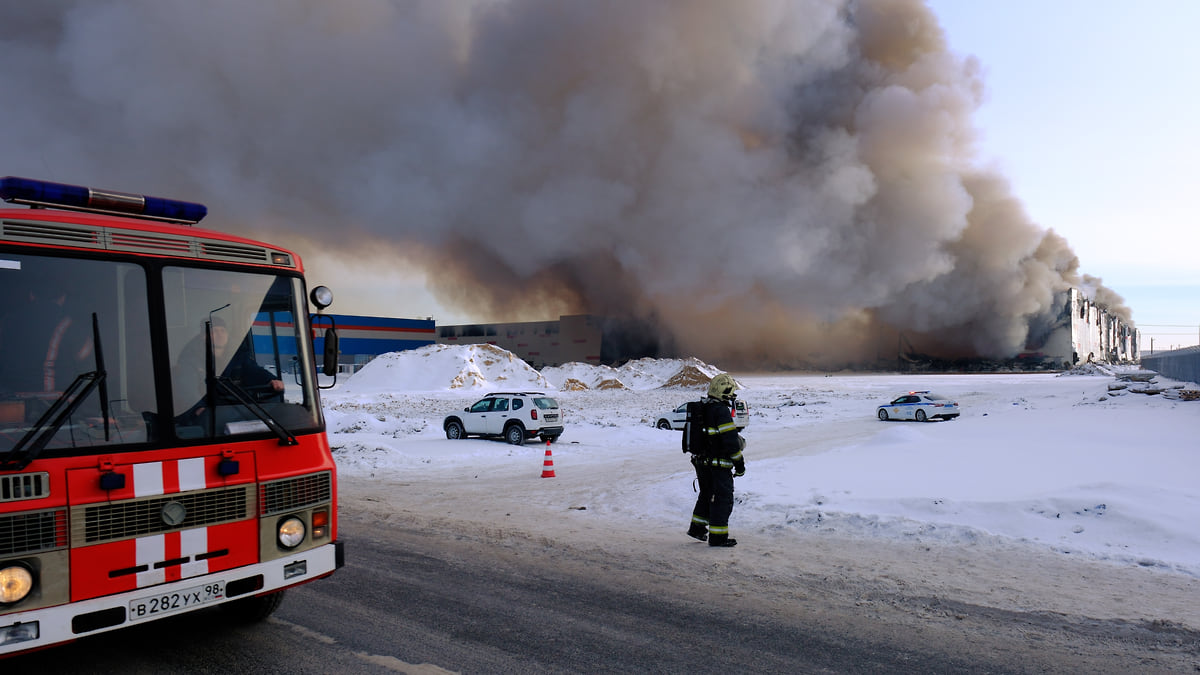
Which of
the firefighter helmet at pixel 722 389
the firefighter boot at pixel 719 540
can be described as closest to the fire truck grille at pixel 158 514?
the firefighter helmet at pixel 722 389

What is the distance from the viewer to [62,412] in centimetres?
361

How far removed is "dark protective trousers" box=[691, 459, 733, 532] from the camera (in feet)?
24.3

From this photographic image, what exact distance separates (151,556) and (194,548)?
21cm

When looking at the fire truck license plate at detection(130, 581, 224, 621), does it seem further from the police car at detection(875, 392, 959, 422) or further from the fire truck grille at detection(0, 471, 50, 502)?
the police car at detection(875, 392, 959, 422)

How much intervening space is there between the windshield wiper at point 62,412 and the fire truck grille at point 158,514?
14.4 inches

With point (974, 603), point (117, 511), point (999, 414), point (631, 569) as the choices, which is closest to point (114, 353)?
point (117, 511)

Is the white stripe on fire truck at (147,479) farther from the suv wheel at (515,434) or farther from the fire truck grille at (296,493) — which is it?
the suv wheel at (515,434)

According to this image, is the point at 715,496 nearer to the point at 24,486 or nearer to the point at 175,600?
the point at 175,600

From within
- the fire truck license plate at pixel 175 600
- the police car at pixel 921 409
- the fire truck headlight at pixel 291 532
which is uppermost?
the fire truck headlight at pixel 291 532

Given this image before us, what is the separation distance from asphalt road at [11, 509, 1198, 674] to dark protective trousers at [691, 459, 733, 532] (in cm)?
144

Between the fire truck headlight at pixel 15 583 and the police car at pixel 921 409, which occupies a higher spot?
the fire truck headlight at pixel 15 583

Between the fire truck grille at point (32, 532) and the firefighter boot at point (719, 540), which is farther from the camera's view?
the firefighter boot at point (719, 540)

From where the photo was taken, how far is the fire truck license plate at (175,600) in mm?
3682

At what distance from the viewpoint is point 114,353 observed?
12.7ft
